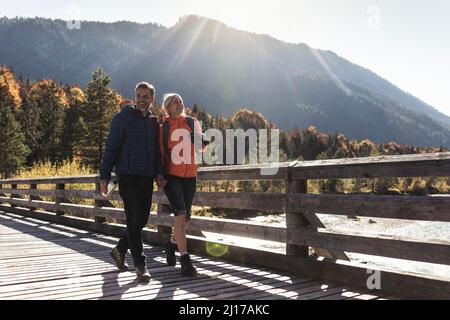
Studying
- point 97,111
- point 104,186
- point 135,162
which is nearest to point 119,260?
point 104,186

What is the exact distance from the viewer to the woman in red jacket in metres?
5.25

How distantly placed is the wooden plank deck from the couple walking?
35 cm

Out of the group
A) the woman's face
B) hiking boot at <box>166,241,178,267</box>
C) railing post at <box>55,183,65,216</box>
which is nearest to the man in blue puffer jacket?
the woman's face

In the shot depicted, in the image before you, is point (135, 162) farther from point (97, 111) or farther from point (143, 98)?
point (97, 111)

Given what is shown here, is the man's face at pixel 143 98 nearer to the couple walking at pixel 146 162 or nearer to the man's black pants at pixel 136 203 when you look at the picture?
the couple walking at pixel 146 162

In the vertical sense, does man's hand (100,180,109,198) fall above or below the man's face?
below

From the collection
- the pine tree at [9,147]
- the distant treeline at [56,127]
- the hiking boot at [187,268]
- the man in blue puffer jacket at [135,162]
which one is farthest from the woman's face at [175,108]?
the pine tree at [9,147]

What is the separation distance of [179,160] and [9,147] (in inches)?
2200

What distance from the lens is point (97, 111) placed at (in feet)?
160

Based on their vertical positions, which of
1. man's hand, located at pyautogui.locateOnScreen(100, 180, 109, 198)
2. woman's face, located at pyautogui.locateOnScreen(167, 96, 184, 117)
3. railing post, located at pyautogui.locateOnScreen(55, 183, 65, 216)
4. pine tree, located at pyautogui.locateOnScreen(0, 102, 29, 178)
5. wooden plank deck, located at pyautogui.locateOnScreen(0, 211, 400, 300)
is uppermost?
pine tree, located at pyautogui.locateOnScreen(0, 102, 29, 178)

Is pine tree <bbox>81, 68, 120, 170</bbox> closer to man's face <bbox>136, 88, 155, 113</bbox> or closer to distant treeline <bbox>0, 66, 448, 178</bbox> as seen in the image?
distant treeline <bbox>0, 66, 448, 178</bbox>

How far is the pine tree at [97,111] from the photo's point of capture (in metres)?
48.8
